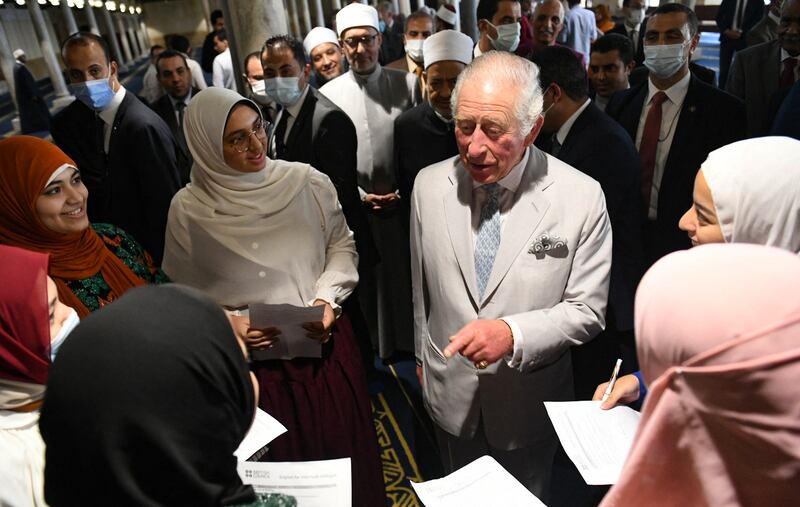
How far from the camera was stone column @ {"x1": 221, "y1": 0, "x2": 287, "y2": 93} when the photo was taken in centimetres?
403

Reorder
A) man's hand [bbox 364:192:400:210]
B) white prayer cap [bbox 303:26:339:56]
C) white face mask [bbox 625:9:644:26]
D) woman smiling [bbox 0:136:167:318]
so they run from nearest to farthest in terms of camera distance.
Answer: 1. woman smiling [bbox 0:136:167:318]
2. man's hand [bbox 364:192:400:210]
3. white prayer cap [bbox 303:26:339:56]
4. white face mask [bbox 625:9:644:26]

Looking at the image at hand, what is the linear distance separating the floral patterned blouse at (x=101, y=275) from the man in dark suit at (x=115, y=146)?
2.89 feet

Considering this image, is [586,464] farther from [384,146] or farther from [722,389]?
[384,146]

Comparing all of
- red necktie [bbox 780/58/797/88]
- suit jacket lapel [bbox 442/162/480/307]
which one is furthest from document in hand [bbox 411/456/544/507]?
red necktie [bbox 780/58/797/88]

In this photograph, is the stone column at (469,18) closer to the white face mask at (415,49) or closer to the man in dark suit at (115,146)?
the white face mask at (415,49)

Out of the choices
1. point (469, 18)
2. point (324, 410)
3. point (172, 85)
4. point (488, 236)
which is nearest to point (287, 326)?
point (324, 410)

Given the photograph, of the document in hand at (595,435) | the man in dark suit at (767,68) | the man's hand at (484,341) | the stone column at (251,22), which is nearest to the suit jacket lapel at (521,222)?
the man's hand at (484,341)

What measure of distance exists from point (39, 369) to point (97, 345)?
78 cm

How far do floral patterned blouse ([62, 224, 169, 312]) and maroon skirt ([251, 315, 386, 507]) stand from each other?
0.61 m

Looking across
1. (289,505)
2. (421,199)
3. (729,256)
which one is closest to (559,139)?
(421,199)

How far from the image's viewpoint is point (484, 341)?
1777mm

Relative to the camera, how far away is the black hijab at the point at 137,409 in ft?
3.00

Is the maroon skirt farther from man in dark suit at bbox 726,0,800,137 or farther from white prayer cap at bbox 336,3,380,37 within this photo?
man in dark suit at bbox 726,0,800,137

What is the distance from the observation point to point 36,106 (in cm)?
1156
